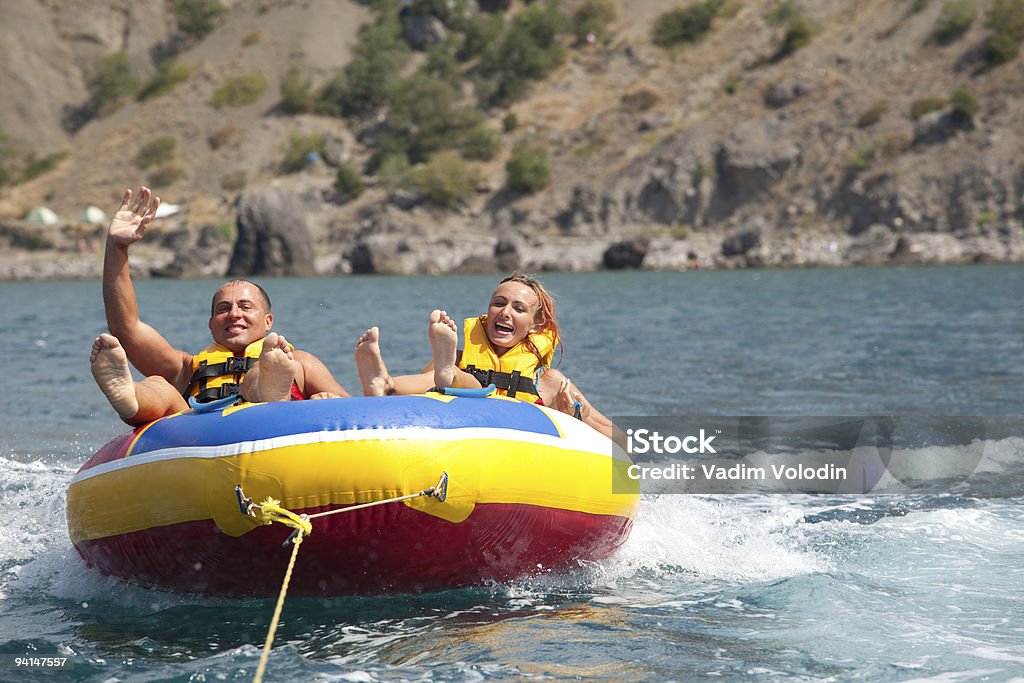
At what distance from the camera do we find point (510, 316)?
18.2 feet

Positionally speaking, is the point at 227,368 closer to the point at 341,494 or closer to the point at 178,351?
the point at 178,351

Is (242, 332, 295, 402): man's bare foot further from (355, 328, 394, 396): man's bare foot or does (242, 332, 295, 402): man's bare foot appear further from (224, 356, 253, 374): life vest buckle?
(224, 356, 253, 374): life vest buckle

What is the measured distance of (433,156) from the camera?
5788cm

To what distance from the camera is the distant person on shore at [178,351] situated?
5117 mm

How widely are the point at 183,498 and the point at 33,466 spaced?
4.14 meters

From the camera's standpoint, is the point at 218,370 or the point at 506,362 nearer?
the point at 218,370

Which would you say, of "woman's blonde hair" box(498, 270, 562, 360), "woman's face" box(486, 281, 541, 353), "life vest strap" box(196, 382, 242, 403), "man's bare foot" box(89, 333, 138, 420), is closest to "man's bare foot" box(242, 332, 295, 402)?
"life vest strap" box(196, 382, 242, 403)

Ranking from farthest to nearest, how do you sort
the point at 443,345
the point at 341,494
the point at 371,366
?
the point at 371,366
the point at 443,345
the point at 341,494

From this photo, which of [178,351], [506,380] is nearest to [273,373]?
[178,351]

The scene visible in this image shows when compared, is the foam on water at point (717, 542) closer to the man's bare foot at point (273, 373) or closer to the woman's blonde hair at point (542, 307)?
the woman's blonde hair at point (542, 307)

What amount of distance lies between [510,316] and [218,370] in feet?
4.45

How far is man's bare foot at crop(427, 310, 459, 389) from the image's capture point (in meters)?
4.77

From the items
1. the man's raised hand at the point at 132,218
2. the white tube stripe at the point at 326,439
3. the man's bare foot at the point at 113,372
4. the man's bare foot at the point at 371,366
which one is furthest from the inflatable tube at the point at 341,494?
the man's raised hand at the point at 132,218
